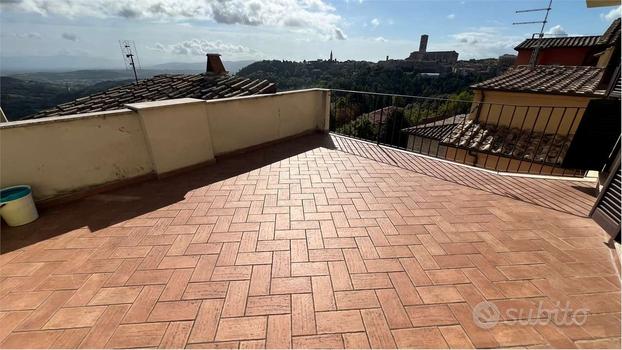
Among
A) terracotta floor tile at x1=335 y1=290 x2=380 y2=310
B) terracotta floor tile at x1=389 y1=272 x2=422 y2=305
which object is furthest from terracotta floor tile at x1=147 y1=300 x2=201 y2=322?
terracotta floor tile at x1=389 y1=272 x2=422 y2=305

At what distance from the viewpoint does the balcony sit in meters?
1.66

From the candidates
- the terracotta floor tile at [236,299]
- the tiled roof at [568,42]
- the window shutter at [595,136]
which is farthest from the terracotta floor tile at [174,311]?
the tiled roof at [568,42]

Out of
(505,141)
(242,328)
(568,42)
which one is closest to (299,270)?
(242,328)

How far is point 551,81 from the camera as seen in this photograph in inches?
376

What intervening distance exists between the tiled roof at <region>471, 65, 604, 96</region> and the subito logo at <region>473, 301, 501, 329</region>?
32.4 feet

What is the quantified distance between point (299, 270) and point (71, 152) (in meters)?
3.01

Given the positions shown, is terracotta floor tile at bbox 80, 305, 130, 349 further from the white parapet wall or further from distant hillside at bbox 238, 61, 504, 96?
distant hillside at bbox 238, 61, 504, 96

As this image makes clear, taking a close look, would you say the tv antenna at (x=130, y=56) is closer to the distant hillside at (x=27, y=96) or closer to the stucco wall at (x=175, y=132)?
the distant hillside at (x=27, y=96)

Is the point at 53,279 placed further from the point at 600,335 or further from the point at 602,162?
the point at 602,162

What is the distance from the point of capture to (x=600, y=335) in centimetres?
164

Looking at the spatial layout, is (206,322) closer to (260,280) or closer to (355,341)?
(260,280)

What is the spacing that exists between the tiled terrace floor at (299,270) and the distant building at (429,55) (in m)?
71.0

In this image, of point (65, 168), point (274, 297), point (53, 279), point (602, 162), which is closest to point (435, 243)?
point (274, 297)

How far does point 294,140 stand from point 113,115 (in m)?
3.07
